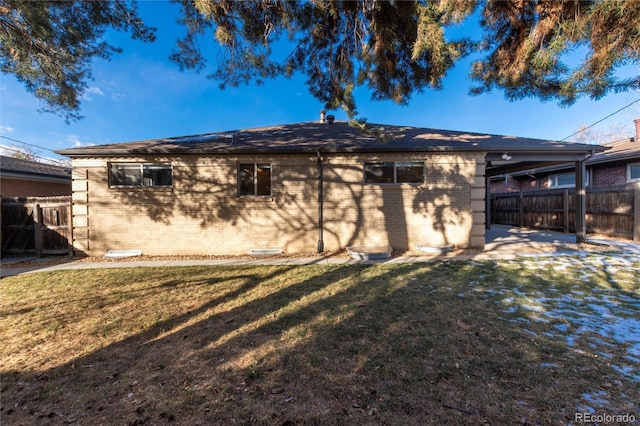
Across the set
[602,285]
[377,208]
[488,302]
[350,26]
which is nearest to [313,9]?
[350,26]

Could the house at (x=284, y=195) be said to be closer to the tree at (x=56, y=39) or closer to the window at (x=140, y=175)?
the window at (x=140, y=175)

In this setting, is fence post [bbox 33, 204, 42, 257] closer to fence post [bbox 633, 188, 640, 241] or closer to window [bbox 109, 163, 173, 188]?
window [bbox 109, 163, 173, 188]

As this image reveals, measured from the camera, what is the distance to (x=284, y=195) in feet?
27.2

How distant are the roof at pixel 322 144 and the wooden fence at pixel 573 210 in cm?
252

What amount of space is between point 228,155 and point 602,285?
9.19 meters

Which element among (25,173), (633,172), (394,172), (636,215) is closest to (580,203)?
(636,215)

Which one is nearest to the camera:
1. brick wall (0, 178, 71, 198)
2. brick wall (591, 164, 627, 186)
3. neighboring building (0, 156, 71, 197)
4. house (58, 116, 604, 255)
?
house (58, 116, 604, 255)

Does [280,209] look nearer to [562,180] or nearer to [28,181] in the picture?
[28,181]

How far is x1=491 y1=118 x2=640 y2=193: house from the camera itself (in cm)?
1124

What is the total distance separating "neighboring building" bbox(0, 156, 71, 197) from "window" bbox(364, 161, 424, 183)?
13.8 meters

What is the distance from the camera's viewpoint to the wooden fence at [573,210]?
916 cm

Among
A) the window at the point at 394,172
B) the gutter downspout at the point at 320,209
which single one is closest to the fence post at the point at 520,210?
the window at the point at 394,172

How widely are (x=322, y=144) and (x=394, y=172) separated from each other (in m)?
2.45

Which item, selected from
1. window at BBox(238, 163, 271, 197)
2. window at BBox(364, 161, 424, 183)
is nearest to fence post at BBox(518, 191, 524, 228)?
window at BBox(364, 161, 424, 183)
